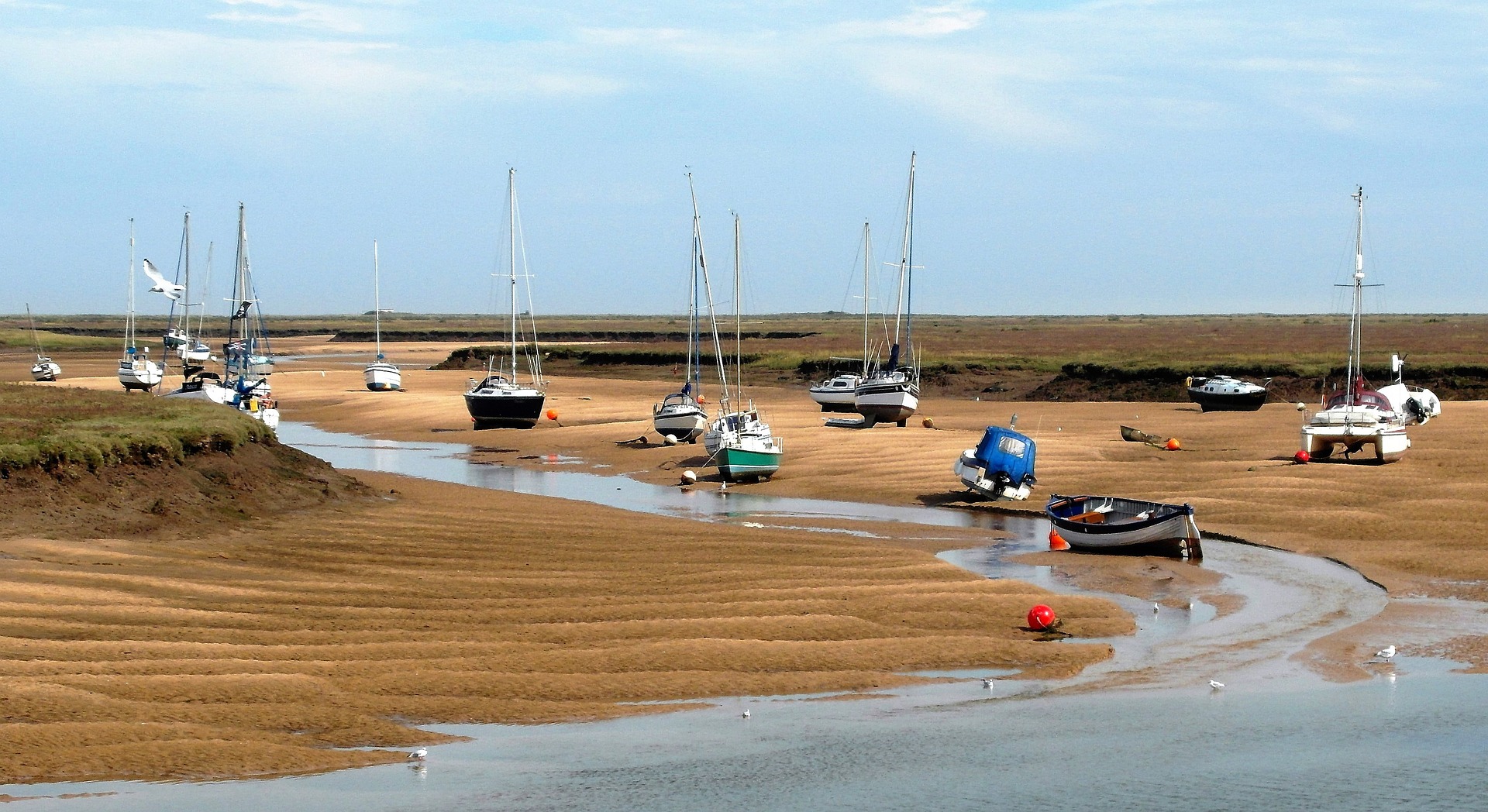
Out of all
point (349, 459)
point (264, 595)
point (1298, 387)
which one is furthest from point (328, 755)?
point (1298, 387)

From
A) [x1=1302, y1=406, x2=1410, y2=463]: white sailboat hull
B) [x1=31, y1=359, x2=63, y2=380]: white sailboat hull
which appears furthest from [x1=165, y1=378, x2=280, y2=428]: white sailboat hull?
[x1=1302, y1=406, x2=1410, y2=463]: white sailboat hull

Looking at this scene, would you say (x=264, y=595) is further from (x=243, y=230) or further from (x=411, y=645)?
(x=243, y=230)

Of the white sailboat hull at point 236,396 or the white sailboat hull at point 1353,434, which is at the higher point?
the white sailboat hull at point 1353,434

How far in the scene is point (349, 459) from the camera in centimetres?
5669

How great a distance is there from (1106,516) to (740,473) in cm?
1603

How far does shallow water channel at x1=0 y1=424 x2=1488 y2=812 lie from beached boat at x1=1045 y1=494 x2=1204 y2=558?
311 inches

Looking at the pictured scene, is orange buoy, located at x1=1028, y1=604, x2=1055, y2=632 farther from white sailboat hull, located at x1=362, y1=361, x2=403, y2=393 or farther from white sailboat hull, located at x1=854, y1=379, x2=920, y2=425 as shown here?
white sailboat hull, located at x1=362, y1=361, x2=403, y2=393

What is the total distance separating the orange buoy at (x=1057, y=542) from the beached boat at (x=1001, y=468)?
677 cm

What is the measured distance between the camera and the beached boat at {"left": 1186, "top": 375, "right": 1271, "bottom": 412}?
67.3 metres

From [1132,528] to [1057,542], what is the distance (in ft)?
6.83

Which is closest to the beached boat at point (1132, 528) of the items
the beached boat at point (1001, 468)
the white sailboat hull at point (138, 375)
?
the beached boat at point (1001, 468)

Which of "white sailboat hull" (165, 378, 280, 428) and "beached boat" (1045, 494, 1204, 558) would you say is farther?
"white sailboat hull" (165, 378, 280, 428)

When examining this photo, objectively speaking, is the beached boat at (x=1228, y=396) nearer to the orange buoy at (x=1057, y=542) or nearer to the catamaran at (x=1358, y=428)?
the catamaran at (x=1358, y=428)

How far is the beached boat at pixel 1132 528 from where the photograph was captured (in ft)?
105
